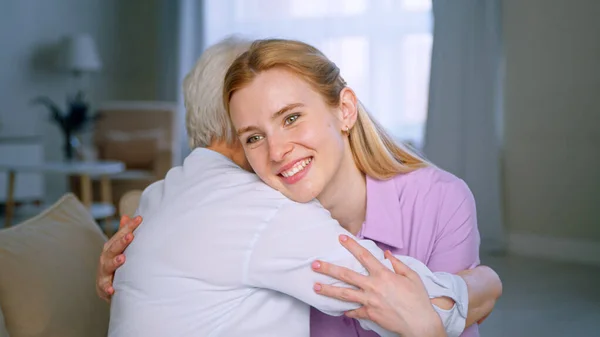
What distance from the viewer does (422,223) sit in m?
1.48

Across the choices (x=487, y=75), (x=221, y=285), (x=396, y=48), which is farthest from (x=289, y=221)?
(x=396, y=48)

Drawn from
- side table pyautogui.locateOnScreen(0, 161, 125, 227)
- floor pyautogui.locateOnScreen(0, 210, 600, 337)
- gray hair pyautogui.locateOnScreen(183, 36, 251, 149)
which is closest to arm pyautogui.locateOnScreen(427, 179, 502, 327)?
gray hair pyautogui.locateOnScreen(183, 36, 251, 149)

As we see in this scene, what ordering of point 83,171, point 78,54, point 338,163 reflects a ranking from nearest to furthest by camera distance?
1. point 338,163
2. point 83,171
3. point 78,54

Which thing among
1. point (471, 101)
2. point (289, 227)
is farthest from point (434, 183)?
point (471, 101)

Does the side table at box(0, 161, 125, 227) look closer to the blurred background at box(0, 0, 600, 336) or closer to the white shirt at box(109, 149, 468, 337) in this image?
the blurred background at box(0, 0, 600, 336)

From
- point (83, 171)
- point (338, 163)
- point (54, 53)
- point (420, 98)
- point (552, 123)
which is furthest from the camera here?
point (54, 53)

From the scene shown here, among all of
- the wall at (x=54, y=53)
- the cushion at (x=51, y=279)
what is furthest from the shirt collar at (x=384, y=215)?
the wall at (x=54, y=53)

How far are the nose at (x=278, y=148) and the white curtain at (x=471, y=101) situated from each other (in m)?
3.50

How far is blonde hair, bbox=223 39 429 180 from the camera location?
4.40ft

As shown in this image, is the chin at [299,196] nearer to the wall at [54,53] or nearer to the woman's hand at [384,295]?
the woman's hand at [384,295]

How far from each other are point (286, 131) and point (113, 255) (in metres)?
0.43

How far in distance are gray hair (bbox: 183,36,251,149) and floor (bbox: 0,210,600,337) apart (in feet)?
6.21

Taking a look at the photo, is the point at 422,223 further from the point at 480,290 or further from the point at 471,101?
the point at 471,101

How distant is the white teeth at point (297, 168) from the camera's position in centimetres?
135
